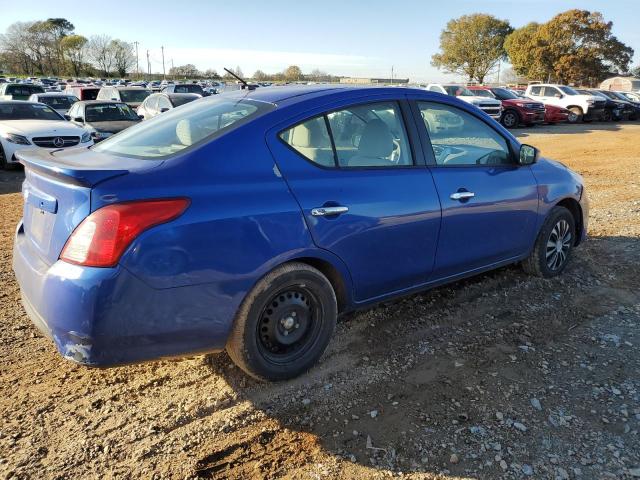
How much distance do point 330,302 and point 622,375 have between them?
189cm

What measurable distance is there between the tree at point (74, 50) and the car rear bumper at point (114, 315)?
364 feet

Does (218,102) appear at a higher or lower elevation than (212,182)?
higher

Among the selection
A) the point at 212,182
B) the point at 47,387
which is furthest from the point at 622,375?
the point at 47,387

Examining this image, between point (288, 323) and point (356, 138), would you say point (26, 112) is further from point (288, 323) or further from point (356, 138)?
point (288, 323)

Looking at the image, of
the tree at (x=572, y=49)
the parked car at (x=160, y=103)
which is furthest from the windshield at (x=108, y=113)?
the tree at (x=572, y=49)

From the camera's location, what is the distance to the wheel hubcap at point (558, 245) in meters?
4.68

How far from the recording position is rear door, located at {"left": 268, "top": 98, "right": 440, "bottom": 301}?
294 centimetres

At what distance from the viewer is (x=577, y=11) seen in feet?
179

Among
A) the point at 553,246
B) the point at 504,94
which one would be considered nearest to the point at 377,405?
the point at 553,246

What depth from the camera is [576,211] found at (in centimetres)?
489

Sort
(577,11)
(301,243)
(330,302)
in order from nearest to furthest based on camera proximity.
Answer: (301,243), (330,302), (577,11)

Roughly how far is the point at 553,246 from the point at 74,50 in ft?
372

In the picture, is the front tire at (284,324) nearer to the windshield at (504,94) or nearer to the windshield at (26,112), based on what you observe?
the windshield at (26,112)

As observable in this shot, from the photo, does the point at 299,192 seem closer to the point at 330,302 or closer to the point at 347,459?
the point at 330,302
